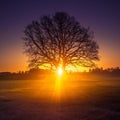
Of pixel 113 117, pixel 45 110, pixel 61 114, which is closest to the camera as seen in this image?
pixel 113 117

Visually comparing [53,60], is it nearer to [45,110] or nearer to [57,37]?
[57,37]

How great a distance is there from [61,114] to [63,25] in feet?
65.7

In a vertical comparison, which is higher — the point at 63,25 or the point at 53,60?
the point at 63,25

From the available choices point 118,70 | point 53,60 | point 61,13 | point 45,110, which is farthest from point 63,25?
point 118,70

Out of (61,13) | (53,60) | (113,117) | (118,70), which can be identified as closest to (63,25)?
(61,13)

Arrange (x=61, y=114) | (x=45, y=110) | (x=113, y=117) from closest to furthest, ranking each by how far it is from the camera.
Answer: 1. (x=113, y=117)
2. (x=61, y=114)
3. (x=45, y=110)

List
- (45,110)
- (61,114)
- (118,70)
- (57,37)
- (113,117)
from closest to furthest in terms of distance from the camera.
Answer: (113,117) → (61,114) → (45,110) → (57,37) → (118,70)

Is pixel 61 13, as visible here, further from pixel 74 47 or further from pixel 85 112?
pixel 85 112

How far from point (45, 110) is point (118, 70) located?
66307 millimetres

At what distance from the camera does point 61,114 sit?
1377cm

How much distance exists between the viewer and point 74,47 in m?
32.8

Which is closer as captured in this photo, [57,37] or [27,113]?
[27,113]

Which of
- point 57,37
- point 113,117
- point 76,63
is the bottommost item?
point 113,117

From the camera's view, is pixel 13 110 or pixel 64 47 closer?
pixel 13 110
